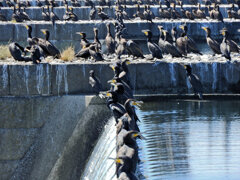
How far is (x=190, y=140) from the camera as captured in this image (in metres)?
9.85

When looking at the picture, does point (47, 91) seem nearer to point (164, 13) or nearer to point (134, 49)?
point (134, 49)

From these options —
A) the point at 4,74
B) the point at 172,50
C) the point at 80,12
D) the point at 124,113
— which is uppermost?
the point at 124,113

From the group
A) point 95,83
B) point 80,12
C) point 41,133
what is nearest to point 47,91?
point 41,133

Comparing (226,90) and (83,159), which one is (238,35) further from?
(83,159)

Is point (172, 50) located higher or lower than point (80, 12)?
higher

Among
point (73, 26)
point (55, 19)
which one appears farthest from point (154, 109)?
point (55, 19)

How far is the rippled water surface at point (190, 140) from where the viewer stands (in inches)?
320

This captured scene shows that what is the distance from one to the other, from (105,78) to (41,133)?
207 cm

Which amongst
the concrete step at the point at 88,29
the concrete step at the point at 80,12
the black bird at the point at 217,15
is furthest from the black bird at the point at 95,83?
the concrete step at the point at 80,12

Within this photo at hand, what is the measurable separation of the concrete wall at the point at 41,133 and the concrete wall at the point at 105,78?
1.12 feet

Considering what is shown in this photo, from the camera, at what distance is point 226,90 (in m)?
14.8

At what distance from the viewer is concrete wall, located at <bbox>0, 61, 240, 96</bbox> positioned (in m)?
14.6

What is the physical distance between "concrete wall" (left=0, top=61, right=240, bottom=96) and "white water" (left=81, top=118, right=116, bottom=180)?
2.81 metres

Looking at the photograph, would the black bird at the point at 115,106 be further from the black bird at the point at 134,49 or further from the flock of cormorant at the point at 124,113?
the black bird at the point at 134,49
